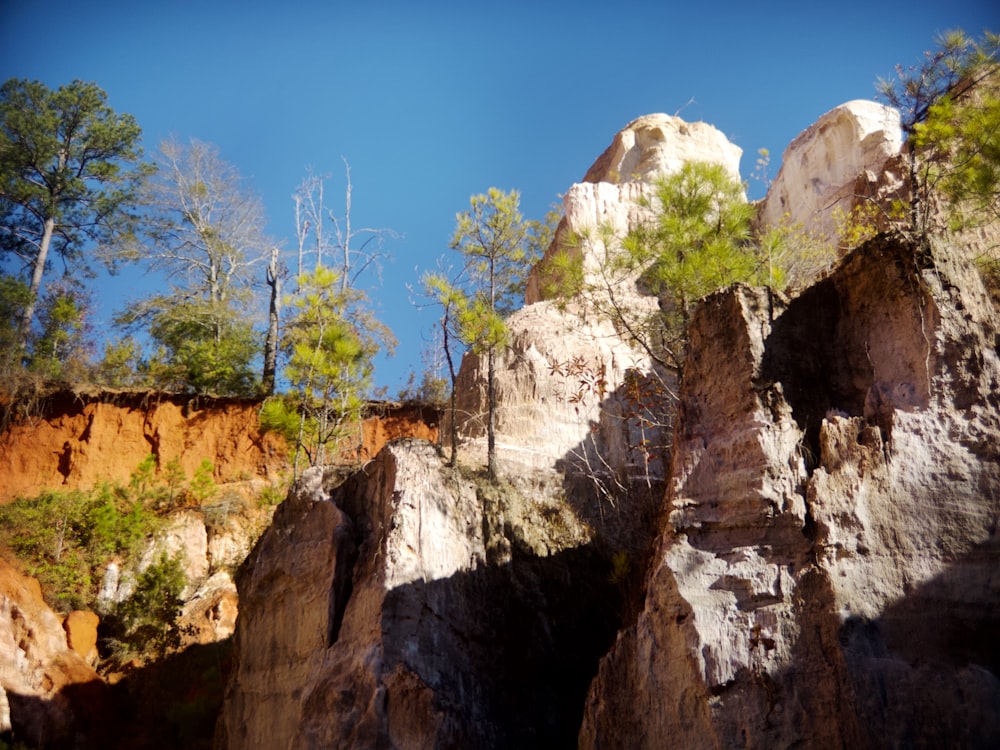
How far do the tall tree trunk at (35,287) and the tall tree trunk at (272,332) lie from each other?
646cm

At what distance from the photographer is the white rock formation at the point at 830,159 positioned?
22062mm

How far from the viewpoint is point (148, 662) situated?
16.9 metres

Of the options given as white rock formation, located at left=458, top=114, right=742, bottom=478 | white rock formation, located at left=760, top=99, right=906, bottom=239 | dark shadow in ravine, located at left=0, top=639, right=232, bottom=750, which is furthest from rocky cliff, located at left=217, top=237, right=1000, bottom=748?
white rock formation, located at left=760, top=99, right=906, bottom=239

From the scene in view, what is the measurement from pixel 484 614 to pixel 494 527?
143cm

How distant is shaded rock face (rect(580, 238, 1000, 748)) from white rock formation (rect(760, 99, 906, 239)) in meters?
12.5

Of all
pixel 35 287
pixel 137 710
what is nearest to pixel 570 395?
pixel 137 710

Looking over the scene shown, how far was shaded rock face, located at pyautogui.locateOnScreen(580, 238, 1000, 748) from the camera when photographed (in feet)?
24.4

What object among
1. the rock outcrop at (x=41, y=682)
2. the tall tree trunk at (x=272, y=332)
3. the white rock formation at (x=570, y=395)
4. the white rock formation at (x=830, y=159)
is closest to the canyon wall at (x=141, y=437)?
the tall tree trunk at (x=272, y=332)

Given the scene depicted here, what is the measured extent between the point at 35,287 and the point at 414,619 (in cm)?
2131

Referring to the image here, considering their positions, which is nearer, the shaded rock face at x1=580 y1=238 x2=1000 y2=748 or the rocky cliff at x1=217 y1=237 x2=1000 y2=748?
the shaded rock face at x1=580 y1=238 x2=1000 y2=748

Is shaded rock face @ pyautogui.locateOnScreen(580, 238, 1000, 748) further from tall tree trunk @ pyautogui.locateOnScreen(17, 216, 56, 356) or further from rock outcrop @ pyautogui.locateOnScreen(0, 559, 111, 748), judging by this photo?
tall tree trunk @ pyautogui.locateOnScreen(17, 216, 56, 356)

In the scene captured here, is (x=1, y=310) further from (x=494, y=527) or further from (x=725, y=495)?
(x=725, y=495)

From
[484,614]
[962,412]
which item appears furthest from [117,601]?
[962,412]

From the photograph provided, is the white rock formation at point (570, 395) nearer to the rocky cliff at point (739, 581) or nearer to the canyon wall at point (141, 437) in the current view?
the rocky cliff at point (739, 581)
